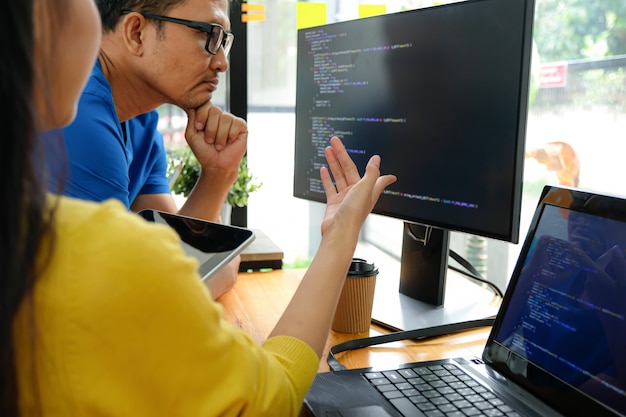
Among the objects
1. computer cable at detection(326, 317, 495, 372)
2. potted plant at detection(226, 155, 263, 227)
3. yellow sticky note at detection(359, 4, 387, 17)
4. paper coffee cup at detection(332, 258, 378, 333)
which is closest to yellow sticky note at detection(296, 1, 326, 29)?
yellow sticky note at detection(359, 4, 387, 17)

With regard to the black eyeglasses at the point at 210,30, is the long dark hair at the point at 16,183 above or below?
below

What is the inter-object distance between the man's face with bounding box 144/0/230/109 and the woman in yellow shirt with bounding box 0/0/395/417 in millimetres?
760

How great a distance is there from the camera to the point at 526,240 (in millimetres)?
883

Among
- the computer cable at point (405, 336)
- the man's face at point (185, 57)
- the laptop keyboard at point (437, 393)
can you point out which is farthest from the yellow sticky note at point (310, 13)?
the laptop keyboard at point (437, 393)

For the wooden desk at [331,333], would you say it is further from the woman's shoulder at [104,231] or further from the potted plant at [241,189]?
the woman's shoulder at [104,231]

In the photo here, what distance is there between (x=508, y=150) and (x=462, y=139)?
0.30 feet

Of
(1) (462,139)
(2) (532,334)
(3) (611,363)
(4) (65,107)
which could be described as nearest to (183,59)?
(1) (462,139)

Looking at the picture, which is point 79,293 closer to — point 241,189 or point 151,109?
point 151,109

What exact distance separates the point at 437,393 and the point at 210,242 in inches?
14.4

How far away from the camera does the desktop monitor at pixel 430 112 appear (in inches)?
38.8

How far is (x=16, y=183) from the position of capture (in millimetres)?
464

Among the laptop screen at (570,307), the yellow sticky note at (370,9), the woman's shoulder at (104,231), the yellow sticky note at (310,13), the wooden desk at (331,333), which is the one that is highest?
the yellow sticky note at (370,9)

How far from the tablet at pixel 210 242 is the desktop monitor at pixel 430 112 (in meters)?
0.41

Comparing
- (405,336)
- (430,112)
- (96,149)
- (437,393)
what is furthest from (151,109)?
(437,393)
